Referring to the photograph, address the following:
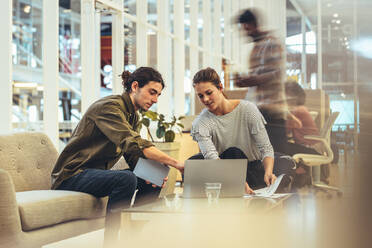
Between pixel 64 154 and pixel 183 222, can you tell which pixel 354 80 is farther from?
pixel 64 154

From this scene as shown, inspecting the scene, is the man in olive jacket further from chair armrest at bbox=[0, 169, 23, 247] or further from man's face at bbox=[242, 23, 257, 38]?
man's face at bbox=[242, 23, 257, 38]

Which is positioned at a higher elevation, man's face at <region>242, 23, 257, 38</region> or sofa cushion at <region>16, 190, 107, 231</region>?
man's face at <region>242, 23, 257, 38</region>

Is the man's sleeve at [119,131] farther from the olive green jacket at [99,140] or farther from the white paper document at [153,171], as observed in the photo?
the white paper document at [153,171]

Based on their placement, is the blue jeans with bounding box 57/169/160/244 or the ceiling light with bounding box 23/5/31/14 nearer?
the blue jeans with bounding box 57/169/160/244

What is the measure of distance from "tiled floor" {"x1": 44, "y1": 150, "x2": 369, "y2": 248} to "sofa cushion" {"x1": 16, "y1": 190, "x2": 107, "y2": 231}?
1.48 m

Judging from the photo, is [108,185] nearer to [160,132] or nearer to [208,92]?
[208,92]

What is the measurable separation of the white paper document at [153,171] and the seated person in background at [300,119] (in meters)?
1.35

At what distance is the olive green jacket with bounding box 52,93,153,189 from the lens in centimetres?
197

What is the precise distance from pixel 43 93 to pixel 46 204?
1.57 meters

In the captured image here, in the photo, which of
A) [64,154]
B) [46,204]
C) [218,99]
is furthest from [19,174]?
[218,99]

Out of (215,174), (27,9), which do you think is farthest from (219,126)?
(27,9)

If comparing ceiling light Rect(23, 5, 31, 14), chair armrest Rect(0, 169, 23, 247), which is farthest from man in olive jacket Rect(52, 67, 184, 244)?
ceiling light Rect(23, 5, 31, 14)

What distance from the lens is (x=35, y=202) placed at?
176 centimetres

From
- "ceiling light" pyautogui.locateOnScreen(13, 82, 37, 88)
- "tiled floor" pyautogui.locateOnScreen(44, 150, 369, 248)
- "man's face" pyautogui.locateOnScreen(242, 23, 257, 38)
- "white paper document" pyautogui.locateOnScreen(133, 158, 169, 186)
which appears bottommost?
"white paper document" pyautogui.locateOnScreen(133, 158, 169, 186)
